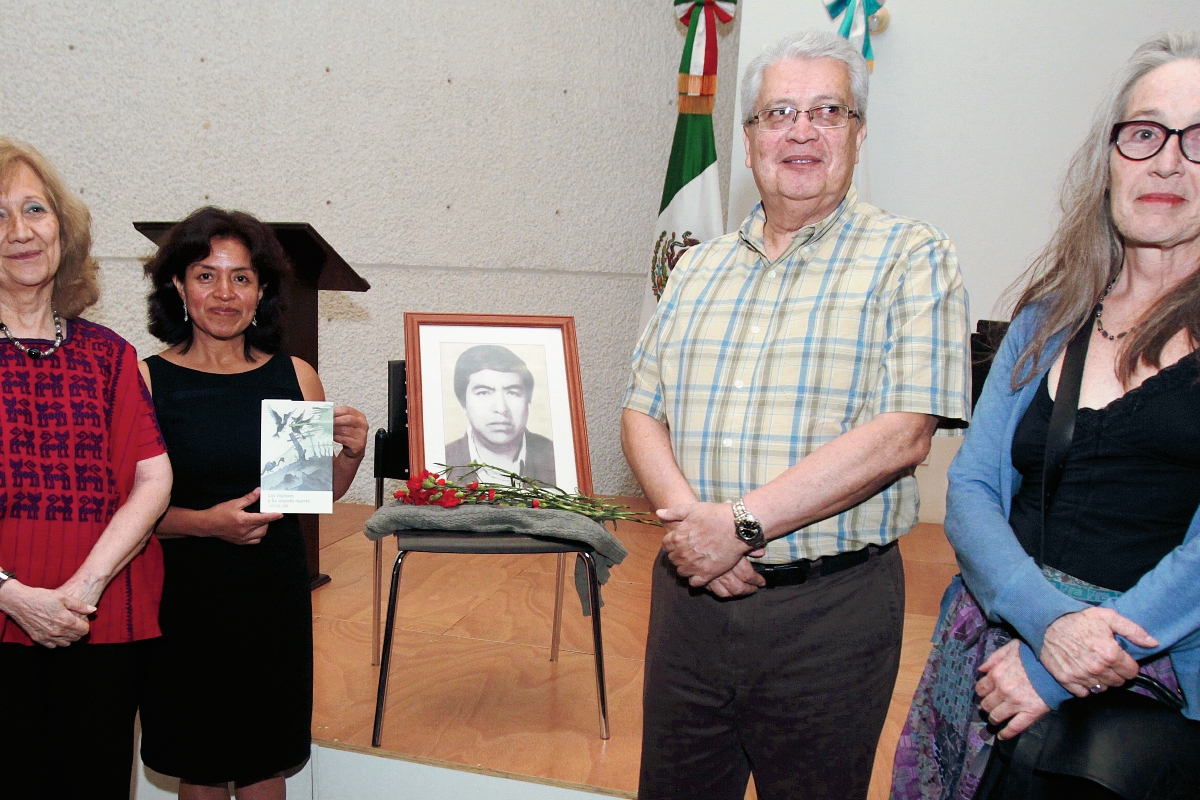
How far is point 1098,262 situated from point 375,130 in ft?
13.6

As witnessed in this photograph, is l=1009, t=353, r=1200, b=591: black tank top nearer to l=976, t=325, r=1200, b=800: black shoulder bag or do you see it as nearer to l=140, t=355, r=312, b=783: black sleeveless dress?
l=976, t=325, r=1200, b=800: black shoulder bag

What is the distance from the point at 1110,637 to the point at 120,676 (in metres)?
1.57

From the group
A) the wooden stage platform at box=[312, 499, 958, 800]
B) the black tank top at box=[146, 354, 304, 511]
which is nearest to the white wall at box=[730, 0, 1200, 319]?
the wooden stage platform at box=[312, 499, 958, 800]

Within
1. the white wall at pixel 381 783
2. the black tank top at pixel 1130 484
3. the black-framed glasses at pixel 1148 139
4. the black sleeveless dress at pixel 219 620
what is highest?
the black-framed glasses at pixel 1148 139

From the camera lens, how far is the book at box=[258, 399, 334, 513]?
165 centimetres

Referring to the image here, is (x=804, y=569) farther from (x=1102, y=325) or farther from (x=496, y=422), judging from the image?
(x=496, y=422)

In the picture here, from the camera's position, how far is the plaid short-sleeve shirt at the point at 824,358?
1244 millimetres

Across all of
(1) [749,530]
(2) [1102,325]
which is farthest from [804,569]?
(2) [1102,325]

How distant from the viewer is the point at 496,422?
7.30ft

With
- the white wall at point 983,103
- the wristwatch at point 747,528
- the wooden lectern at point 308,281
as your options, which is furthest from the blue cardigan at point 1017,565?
the white wall at point 983,103

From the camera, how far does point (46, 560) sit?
1.41 meters

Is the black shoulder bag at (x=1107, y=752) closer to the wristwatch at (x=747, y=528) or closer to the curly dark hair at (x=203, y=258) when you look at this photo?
the wristwatch at (x=747, y=528)

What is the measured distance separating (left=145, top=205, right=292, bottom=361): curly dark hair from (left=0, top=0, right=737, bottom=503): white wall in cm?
290

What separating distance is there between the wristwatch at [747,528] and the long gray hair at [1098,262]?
0.43 metres
